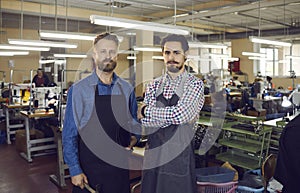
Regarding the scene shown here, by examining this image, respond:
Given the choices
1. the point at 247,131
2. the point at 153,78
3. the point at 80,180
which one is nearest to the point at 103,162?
the point at 80,180

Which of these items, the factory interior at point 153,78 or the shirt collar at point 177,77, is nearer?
the shirt collar at point 177,77

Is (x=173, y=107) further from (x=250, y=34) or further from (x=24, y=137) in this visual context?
(x=250, y=34)

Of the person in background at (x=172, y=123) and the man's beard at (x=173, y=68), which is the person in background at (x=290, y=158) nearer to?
the person in background at (x=172, y=123)

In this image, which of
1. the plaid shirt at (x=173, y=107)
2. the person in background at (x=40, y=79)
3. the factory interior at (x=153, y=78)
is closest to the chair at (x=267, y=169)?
the factory interior at (x=153, y=78)

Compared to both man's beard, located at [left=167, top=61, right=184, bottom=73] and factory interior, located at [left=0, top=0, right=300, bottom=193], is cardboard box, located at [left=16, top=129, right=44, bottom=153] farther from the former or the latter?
man's beard, located at [left=167, top=61, right=184, bottom=73]

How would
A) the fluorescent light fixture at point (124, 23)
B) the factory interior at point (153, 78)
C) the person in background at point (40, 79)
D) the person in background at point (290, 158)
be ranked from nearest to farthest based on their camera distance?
the person in background at point (290, 158) < the fluorescent light fixture at point (124, 23) < the factory interior at point (153, 78) < the person in background at point (40, 79)

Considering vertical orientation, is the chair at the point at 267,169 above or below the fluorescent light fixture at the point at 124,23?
below

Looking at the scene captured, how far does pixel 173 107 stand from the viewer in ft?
5.35

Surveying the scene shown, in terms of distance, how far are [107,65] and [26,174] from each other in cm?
303

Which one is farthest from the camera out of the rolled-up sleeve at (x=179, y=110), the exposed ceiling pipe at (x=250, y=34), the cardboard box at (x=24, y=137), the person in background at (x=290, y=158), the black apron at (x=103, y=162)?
the exposed ceiling pipe at (x=250, y=34)

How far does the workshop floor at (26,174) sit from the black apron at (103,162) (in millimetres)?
1793

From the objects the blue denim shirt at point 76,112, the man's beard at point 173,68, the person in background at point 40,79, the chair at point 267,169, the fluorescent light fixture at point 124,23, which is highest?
the fluorescent light fixture at point 124,23

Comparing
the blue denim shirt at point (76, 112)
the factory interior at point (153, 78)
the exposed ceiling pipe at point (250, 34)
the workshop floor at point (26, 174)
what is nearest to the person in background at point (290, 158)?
the factory interior at point (153, 78)

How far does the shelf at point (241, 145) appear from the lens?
11.2ft
